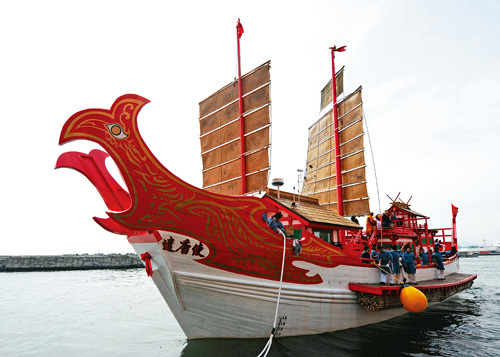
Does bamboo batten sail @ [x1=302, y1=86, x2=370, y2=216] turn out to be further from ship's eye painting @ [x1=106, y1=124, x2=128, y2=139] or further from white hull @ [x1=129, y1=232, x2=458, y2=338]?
ship's eye painting @ [x1=106, y1=124, x2=128, y2=139]

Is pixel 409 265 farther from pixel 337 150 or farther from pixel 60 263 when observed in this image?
pixel 60 263

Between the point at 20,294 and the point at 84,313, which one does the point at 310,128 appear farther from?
the point at 20,294

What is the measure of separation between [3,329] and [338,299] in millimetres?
12301

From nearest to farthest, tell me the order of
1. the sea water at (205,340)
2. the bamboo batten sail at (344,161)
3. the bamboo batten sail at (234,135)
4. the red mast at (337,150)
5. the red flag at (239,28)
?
the sea water at (205,340)
the bamboo batten sail at (234,135)
the red flag at (239,28)
the bamboo batten sail at (344,161)
the red mast at (337,150)

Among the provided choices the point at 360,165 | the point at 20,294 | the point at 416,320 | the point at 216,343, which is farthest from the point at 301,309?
the point at 20,294

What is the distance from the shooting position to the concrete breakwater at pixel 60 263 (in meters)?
41.6

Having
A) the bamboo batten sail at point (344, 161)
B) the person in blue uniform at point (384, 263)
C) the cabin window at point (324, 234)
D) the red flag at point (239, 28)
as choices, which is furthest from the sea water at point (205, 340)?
the red flag at point (239, 28)

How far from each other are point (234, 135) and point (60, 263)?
4532cm

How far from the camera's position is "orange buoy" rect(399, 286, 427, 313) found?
7.53 meters

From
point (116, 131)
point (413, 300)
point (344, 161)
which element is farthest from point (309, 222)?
point (344, 161)

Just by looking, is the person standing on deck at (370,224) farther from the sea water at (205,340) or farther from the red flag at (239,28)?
the red flag at (239,28)

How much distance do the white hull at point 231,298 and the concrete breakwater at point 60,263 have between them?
39.8 metres

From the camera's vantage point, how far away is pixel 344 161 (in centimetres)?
1702

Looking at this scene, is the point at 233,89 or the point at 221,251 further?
the point at 233,89
